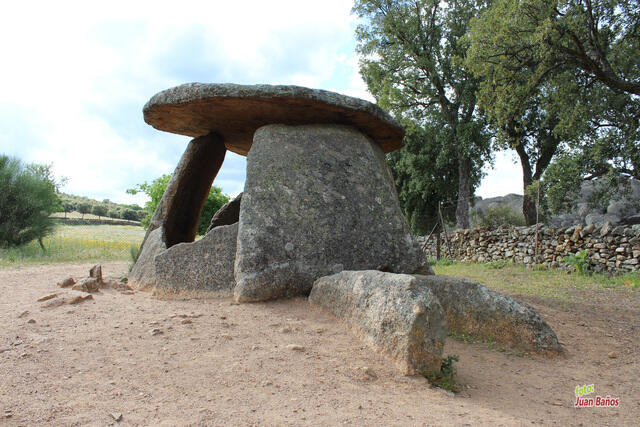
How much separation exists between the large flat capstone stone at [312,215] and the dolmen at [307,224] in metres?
0.01

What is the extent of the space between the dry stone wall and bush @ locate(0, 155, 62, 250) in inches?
551

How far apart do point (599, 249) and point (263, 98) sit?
8501mm

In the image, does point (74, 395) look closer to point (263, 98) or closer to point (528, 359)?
point (528, 359)

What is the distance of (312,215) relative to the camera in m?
5.46

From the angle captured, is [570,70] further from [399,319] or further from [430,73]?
[399,319]

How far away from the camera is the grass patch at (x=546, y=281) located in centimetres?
745

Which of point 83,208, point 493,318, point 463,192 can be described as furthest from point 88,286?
point 83,208

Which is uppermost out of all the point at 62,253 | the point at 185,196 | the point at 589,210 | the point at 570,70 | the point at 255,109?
the point at 570,70

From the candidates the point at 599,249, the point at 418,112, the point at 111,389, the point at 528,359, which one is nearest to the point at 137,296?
the point at 111,389

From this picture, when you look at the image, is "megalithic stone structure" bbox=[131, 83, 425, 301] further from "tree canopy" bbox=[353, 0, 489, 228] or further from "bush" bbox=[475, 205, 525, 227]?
"bush" bbox=[475, 205, 525, 227]

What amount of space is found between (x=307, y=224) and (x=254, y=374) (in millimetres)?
2723

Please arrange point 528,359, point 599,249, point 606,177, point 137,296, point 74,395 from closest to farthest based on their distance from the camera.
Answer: point 74,395 < point 528,359 < point 137,296 < point 599,249 < point 606,177

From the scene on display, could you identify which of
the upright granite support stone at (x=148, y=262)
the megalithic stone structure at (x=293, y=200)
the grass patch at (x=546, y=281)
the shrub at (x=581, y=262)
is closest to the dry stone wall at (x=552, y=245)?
the shrub at (x=581, y=262)

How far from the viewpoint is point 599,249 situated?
30.7ft
